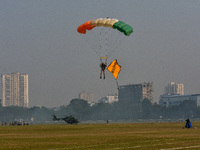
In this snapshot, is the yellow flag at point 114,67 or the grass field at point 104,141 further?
the yellow flag at point 114,67

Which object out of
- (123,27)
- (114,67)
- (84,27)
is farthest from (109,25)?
(114,67)


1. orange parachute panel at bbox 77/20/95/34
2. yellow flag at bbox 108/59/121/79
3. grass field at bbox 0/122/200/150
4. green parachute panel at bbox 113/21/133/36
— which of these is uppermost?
orange parachute panel at bbox 77/20/95/34

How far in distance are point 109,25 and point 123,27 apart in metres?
2.20

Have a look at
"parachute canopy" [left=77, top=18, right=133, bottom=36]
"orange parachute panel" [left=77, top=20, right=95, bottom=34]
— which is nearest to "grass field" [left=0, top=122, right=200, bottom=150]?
"parachute canopy" [left=77, top=18, right=133, bottom=36]

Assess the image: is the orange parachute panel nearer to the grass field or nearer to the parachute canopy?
the parachute canopy

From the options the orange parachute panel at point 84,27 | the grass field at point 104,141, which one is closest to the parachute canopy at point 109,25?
the orange parachute panel at point 84,27

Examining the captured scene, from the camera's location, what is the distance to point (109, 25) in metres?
53.0

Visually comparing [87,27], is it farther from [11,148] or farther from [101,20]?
[11,148]

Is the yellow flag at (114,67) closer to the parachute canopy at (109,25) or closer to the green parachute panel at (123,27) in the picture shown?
the parachute canopy at (109,25)

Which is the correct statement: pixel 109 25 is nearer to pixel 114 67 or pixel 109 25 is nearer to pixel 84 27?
pixel 84 27

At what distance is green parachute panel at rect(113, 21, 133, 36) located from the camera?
5084cm

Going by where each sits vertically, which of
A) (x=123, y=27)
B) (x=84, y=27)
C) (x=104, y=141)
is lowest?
(x=104, y=141)

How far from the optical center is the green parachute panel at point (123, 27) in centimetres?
5084

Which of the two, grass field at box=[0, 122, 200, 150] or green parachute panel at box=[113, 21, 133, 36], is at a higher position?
green parachute panel at box=[113, 21, 133, 36]
